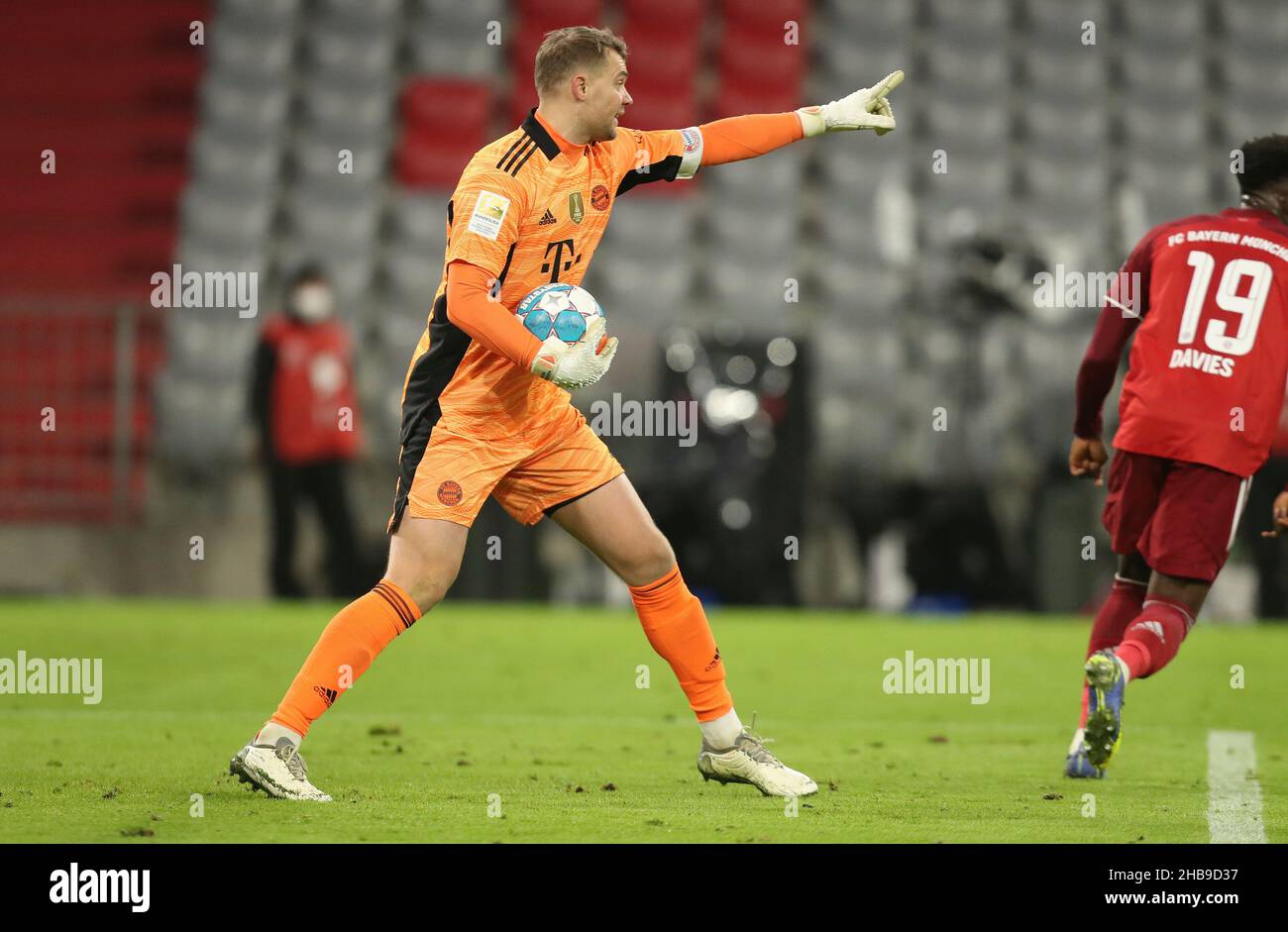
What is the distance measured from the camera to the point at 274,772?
179 inches

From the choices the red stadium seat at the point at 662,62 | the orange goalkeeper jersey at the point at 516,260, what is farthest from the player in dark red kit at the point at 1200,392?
the red stadium seat at the point at 662,62

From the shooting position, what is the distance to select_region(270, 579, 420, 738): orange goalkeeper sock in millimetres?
4656

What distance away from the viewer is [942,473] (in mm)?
12898

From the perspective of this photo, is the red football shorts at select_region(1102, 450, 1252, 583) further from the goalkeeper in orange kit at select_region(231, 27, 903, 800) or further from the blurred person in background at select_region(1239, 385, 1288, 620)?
the blurred person in background at select_region(1239, 385, 1288, 620)

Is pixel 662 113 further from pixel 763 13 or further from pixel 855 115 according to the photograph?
pixel 855 115

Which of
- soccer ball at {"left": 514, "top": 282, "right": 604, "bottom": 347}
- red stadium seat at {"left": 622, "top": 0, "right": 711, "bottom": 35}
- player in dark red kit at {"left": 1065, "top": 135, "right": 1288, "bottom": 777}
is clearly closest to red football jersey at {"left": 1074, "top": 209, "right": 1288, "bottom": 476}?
player in dark red kit at {"left": 1065, "top": 135, "right": 1288, "bottom": 777}

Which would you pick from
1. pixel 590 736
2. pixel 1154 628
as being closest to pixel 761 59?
pixel 590 736

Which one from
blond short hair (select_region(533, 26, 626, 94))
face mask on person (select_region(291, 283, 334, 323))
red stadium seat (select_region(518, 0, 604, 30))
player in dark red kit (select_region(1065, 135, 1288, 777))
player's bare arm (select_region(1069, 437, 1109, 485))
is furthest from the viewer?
red stadium seat (select_region(518, 0, 604, 30))

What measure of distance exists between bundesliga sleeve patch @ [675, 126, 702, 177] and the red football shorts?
1.64 m

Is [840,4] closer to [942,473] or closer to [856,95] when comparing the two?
[942,473]

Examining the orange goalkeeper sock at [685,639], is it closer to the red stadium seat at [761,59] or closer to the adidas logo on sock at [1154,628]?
the adidas logo on sock at [1154,628]

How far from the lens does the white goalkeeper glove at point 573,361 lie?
443 cm

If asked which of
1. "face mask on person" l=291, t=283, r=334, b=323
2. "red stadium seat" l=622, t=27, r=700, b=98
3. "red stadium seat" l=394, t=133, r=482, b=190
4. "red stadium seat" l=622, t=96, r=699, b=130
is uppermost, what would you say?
"red stadium seat" l=622, t=27, r=700, b=98

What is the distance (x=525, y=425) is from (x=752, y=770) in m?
1.19
